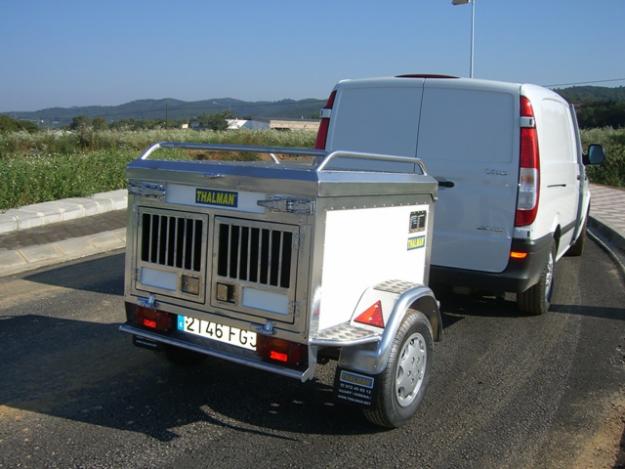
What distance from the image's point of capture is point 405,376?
396 cm

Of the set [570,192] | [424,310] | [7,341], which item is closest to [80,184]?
[7,341]

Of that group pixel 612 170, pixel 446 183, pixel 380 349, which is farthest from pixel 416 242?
pixel 612 170

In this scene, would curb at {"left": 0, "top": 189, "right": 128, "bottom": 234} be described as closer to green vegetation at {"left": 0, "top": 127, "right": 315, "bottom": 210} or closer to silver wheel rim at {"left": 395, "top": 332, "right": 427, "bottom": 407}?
green vegetation at {"left": 0, "top": 127, "right": 315, "bottom": 210}

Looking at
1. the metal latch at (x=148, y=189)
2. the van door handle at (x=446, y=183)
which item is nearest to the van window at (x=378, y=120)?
the van door handle at (x=446, y=183)

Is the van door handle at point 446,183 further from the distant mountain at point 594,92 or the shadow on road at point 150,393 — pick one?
the distant mountain at point 594,92

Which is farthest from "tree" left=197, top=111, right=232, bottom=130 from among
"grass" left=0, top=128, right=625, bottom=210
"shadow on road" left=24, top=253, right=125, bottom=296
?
"shadow on road" left=24, top=253, right=125, bottom=296

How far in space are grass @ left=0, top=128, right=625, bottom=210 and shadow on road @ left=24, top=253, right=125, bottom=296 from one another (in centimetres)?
355

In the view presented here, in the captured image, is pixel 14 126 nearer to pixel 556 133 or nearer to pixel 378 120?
pixel 378 120

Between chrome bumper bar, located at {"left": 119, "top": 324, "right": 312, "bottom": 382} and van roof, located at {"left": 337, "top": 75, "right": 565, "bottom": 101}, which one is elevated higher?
van roof, located at {"left": 337, "top": 75, "right": 565, "bottom": 101}

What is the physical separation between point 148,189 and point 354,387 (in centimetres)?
174

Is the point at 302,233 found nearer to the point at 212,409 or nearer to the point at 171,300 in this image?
the point at 171,300

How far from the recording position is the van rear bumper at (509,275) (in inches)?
225

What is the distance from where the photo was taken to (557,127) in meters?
6.71

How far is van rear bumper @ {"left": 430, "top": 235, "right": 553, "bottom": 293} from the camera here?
571 centimetres
